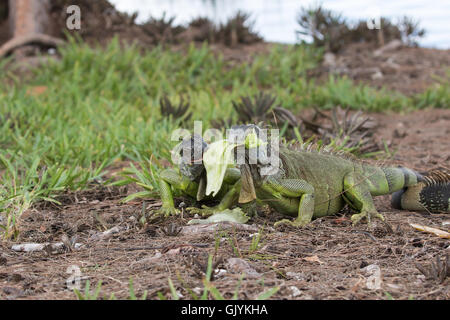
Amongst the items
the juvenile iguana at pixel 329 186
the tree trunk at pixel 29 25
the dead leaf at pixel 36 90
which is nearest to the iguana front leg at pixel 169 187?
the juvenile iguana at pixel 329 186

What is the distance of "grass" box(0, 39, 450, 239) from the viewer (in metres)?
4.10

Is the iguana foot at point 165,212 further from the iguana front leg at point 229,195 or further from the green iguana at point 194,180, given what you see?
the iguana front leg at point 229,195

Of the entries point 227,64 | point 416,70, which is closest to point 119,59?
point 227,64

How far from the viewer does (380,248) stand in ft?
9.14

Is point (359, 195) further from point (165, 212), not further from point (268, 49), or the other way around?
point (268, 49)

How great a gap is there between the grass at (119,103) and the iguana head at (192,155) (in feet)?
2.07

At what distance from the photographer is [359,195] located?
340cm

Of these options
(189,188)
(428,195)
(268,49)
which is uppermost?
(268,49)

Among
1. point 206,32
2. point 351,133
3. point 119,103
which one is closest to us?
point 351,133

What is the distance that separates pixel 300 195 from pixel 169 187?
837 millimetres

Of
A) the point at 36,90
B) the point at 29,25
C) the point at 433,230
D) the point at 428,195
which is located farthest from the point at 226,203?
the point at 29,25
